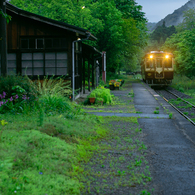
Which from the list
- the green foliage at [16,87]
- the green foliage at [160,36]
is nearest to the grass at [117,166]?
the green foliage at [16,87]

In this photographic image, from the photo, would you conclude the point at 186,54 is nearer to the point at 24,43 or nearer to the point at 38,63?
the point at 38,63

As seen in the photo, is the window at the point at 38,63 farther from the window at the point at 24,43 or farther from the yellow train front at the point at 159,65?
the yellow train front at the point at 159,65

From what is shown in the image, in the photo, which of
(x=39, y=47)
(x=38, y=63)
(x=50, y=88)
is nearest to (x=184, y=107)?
(x=50, y=88)

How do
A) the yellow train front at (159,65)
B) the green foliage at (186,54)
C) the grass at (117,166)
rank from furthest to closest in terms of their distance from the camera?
the green foliage at (186,54) → the yellow train front at (159,65) → the grass at (117,166)

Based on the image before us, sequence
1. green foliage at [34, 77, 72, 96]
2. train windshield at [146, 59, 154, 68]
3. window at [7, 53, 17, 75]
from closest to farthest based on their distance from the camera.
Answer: green foliage at [34, 77, 72, 96] → window at [7, 53, 17, 75] → train windshield at [146, 59, 154, 68]

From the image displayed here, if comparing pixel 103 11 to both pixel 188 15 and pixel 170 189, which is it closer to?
pixel 170 189

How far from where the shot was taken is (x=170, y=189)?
439cm

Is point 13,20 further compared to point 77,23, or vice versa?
point 77,23

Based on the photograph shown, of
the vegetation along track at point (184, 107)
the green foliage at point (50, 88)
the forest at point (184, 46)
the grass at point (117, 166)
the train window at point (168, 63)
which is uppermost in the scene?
the forest at point (184, 46)

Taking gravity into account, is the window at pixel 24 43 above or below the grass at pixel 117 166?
above

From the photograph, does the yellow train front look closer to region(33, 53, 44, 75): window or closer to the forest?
the forest

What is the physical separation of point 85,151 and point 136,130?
2.69 m

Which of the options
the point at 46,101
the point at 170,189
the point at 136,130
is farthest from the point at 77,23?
the point at 170,189

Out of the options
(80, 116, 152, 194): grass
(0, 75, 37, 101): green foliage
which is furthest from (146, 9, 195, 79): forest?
(80, 116, 152, 194): grass
